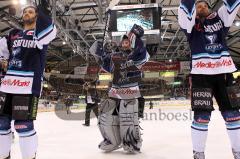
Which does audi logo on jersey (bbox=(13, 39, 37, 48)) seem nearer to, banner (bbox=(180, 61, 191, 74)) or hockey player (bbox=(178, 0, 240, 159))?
hockey player (bbox=(178, 0, 240, 159))

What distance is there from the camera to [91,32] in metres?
17.4

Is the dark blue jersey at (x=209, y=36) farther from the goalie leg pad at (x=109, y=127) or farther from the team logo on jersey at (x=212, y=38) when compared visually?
the goalie leg pad at (x=109, y=127)

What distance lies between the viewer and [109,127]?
369cm

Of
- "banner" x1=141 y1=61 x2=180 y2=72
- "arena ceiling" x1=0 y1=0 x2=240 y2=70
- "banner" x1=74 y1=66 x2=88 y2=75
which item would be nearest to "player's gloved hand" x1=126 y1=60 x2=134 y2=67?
"arena ceiling" x1=0 y1=0 x2=240 y2=70

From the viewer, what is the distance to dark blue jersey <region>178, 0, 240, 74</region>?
8.48 ft

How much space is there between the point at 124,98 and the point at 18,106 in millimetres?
1427

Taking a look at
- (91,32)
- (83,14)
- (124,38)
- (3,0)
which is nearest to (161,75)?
(91,32)

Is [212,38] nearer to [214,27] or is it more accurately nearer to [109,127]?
[214,27]

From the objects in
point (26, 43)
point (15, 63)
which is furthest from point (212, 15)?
point (15, 63)

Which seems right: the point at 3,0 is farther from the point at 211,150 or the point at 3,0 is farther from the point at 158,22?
the point at 211,150

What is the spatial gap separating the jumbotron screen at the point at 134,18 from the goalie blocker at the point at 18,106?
622 cm

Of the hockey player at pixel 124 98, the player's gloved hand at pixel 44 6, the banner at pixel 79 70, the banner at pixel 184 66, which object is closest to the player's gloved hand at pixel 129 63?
the hockey player at pixel 124 98

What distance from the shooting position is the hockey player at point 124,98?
3.62 meters

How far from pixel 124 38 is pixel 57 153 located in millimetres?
1411
